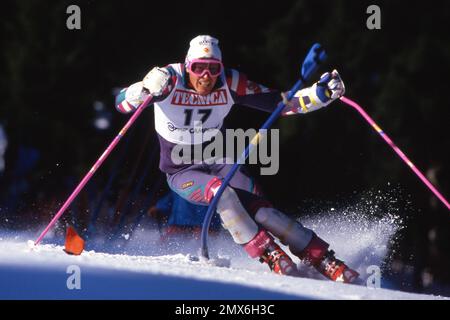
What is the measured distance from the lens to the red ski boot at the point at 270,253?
4703 millimetres

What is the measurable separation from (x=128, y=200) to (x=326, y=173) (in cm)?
225

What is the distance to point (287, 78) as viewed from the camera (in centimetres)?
872

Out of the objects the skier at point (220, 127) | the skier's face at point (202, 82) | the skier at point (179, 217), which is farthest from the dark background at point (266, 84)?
the skier's face at point (202, 82)

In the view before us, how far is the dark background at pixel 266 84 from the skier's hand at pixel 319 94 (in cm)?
319

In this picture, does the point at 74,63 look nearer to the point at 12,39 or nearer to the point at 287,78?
the point at 12,39

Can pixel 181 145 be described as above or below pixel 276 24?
below

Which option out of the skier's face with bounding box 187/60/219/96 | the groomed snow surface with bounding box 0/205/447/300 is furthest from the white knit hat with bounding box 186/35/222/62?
the groomed snow surface with bounding box 0/205/447/300

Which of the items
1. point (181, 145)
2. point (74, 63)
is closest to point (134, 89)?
point (181, 145)

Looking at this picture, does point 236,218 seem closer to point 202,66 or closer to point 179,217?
point 202,66

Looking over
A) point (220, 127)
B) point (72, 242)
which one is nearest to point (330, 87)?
point (220, 127)

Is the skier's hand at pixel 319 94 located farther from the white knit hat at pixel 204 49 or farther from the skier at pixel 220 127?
the white knit hat at pixel 204 49

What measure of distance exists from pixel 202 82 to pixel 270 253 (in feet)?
3.64

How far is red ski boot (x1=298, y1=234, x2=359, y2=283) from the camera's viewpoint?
15.4 ft

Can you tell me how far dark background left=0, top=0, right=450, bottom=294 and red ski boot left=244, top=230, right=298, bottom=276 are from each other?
3502 millimetres
